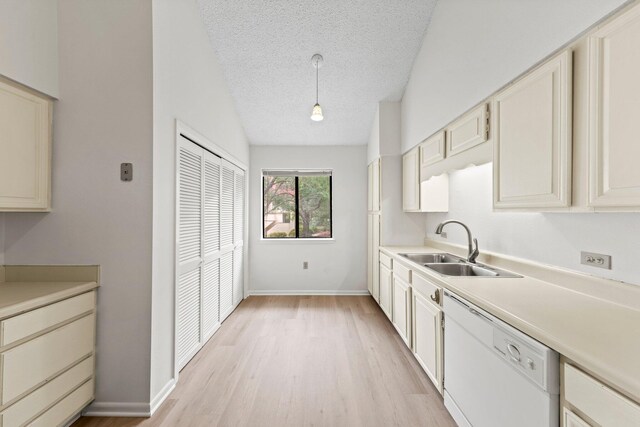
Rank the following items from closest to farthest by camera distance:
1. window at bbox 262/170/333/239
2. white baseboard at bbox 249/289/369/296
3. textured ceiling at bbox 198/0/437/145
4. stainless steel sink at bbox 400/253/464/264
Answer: textured ceiling at bbox 198/0/437/145 < stainless steel sink at bbox 400/253/464/264 < white baseboard at bbox 249/289/369/296 < window at bbox 262/170/333/239

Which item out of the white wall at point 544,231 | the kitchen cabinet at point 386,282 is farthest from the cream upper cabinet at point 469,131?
the kitchen cabinet at point 386,282

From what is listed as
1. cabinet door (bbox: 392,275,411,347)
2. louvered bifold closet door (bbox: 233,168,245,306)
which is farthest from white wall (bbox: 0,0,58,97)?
cabinet door (bbox: 392,275,411,347)

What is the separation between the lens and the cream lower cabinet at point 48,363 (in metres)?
1.58

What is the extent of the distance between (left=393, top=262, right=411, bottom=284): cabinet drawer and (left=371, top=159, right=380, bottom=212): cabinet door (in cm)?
115

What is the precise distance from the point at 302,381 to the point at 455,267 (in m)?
1.54

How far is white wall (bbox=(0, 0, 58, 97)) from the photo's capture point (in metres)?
1.83

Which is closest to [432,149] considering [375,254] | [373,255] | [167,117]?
[375,254]

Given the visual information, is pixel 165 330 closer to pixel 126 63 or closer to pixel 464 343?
pixel 126 63

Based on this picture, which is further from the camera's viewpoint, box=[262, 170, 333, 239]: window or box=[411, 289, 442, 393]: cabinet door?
box=[262, 170, 333, 239]: window

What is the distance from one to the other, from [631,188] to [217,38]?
3471 mm

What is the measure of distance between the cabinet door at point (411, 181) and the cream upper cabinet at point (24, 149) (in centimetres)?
315

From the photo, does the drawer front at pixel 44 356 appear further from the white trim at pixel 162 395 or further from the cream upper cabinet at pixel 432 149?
the cream upper cabinet at pixel 432 149

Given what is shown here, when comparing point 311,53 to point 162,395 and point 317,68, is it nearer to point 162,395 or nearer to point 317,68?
point 317,68

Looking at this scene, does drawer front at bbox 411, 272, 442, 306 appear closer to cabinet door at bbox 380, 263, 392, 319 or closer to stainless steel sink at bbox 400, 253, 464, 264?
stainless steel sink at bbox 400, 253, 464, 264
